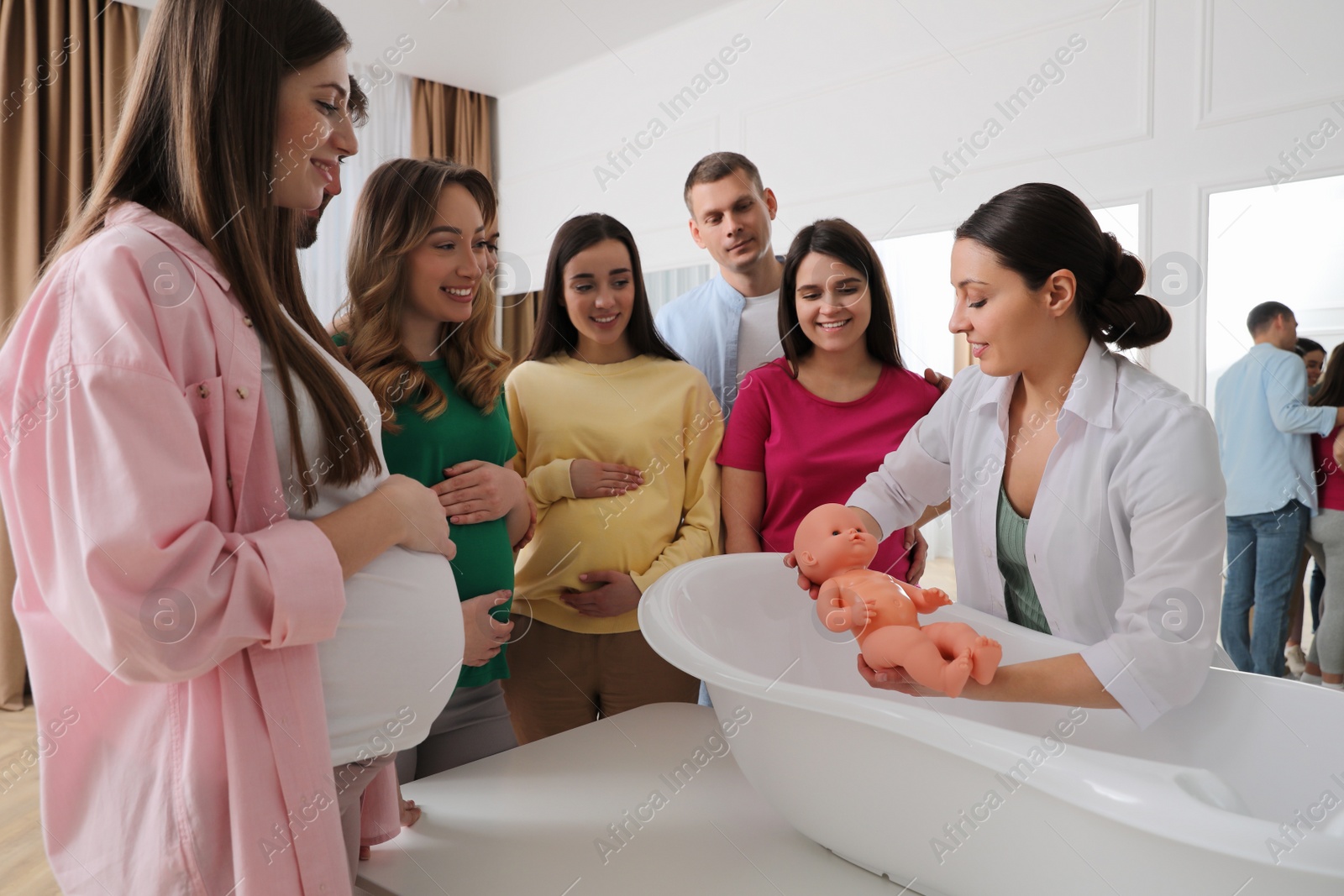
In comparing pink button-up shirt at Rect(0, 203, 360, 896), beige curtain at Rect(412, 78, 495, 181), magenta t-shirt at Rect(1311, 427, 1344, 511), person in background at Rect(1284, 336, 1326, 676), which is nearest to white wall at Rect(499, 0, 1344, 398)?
person in background at Rect(1284, 336, 1326, 676)

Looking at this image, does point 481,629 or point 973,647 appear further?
point 481,629

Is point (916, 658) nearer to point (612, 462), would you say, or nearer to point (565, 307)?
point (612, 462)

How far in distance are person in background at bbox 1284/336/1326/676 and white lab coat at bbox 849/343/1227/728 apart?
73.0 inches

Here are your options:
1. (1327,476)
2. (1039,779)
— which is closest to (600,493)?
(1039,779)

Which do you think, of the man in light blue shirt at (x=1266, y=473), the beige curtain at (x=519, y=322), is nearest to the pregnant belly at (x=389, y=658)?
the man in light blue shirt at (x=1266, y=473)

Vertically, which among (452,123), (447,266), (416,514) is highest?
(452,123)

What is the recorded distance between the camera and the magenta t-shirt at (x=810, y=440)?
73.1 inches

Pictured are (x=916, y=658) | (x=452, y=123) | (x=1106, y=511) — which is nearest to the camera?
(x=916, y=658)

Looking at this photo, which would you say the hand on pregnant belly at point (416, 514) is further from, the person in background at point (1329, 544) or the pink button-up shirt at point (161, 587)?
the person in background at point (1329, 544)

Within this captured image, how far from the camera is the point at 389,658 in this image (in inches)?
35.9

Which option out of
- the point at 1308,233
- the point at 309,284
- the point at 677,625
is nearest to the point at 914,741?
the point at 677,625

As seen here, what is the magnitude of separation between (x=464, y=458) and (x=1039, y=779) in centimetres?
111

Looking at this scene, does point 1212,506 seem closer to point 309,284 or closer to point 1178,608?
point 1178,608

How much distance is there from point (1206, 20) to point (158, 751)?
3492 mm
